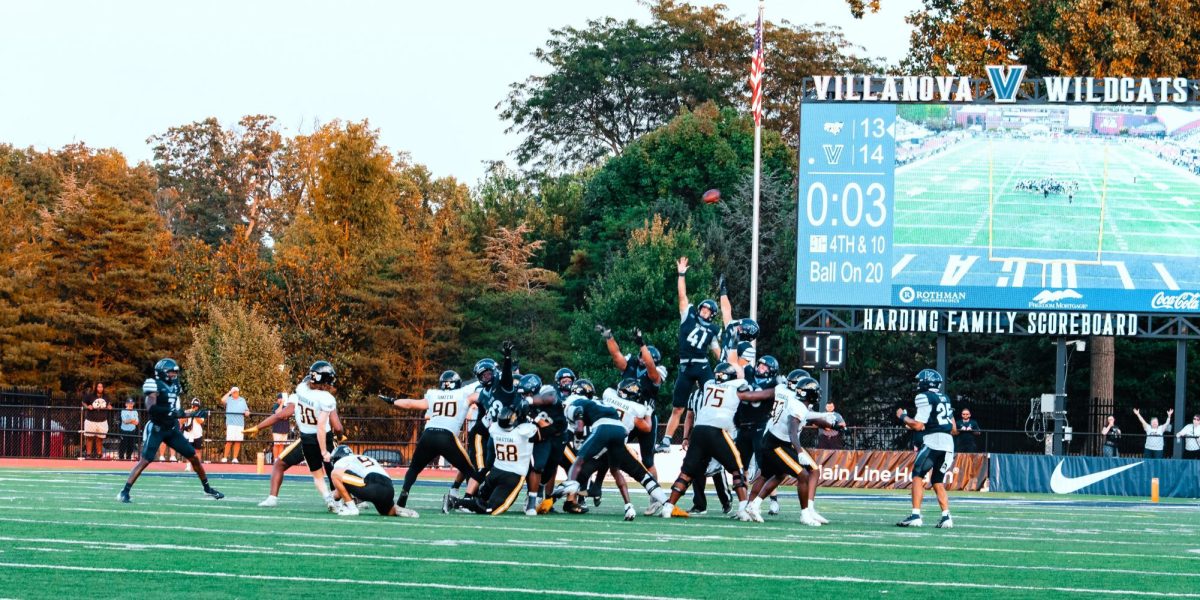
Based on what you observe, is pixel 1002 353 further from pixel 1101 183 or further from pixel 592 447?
pixel 592 447

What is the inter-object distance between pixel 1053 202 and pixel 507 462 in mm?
17168

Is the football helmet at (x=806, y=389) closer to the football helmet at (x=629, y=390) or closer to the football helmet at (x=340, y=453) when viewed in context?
the football helmet at (x=629, y=390)

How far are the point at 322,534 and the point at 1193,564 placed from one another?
7.19 metres

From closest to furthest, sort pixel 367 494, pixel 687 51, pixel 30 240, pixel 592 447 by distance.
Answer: pixel 367 494 < pixel 592 447 < pixel 30 240 < pixel 687 51

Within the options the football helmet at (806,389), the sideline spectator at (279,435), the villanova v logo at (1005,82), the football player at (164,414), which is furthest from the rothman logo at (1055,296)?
the football player at (164,414)

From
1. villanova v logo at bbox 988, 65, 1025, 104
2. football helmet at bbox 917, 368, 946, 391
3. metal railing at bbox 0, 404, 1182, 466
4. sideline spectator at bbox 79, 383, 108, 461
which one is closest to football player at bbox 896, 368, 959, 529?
football helmet at bbox 917, 368, 946, 391

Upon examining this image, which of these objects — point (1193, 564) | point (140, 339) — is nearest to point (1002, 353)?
point (140, 339)

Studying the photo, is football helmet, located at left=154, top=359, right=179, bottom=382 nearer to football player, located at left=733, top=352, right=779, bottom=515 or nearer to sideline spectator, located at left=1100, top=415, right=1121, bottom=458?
football player, located at left=733, top=352, right=779, bottom=515

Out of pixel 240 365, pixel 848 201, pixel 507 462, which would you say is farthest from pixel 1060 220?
pixel 240 365

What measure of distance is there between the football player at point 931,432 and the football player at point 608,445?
9.10 ft

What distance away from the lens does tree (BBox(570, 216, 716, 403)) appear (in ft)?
160

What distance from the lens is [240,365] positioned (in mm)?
44812

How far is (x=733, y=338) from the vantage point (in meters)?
20.4

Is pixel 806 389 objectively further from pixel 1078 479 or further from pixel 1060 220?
pixel 1078 479
